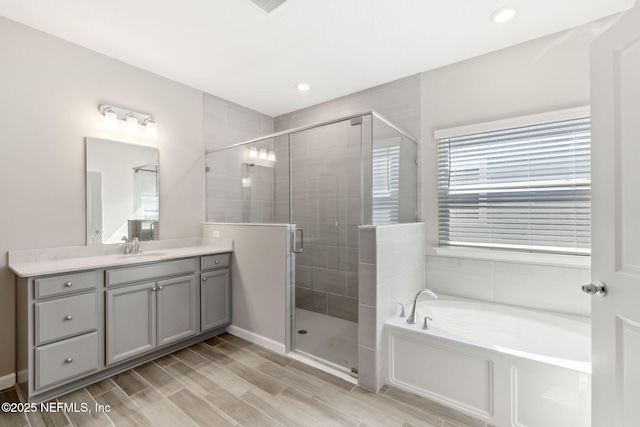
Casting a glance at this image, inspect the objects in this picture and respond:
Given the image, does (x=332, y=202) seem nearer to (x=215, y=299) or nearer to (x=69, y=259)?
(x=215, y=299)

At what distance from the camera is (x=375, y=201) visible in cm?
220

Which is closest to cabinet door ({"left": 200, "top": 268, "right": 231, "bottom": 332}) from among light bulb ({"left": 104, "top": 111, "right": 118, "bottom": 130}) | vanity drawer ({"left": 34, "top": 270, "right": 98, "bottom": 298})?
vanity drawer ({"left": 34, "top": 270, "right": 98, "bottom": 298})

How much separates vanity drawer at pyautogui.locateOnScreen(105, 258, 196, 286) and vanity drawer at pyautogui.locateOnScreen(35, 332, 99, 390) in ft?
1.28

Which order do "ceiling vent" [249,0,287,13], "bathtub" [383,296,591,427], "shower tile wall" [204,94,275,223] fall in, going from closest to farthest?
"bathtub" [383,296,591,427] < "ceiling vent" [249,0,287,13] < "shower tile wall" [204,94,275,223]

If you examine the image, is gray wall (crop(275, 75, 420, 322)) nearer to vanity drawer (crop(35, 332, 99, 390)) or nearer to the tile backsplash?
the tile backsplash

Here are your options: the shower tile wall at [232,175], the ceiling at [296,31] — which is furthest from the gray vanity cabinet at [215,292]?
the ceiling at [296,31]

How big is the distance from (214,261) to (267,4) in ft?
7.10

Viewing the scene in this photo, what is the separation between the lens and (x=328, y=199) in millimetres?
2711

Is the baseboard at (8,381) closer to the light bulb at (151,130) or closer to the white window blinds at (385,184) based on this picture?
the light bulb at (151,130)

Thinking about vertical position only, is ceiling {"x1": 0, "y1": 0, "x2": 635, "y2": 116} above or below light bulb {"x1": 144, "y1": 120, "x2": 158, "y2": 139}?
above

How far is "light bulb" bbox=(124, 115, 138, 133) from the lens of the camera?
2.61 metres

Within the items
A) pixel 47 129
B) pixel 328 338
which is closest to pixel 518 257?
pixel 328 338

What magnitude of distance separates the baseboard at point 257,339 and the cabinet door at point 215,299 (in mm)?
113

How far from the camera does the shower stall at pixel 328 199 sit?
2330mm
